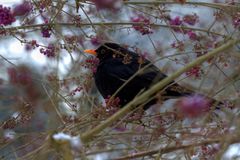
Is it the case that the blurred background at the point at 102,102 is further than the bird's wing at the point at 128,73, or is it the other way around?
the bird's wing at the point at 128,73

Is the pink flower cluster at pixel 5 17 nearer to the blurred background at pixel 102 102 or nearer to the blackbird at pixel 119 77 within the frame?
the blurred background at pixel 102 102

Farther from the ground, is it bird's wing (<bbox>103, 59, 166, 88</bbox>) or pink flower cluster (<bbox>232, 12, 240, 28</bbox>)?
bird's wing (<bbox>103, 59, 166, 88</bbox>)

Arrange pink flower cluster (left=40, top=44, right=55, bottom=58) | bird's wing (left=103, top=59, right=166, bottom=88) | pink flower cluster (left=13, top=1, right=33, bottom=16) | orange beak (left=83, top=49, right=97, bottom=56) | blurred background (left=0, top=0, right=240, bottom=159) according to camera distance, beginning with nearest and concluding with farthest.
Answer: blurred background (left=0, top=0, right=240, bottom=159) → pink flower cluster (left=13, top=1, right=33, bottom=16) → pink flower cluster (left=40, top=44, right=55, bottom=58) → bird's wing (left=103, top=59, right=166, bottom=88) → orange beak (left=83, top=49, right=97, bottom=56)

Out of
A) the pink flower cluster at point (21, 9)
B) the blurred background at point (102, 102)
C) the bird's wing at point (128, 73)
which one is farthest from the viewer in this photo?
the bird's wing at point (128, 73)

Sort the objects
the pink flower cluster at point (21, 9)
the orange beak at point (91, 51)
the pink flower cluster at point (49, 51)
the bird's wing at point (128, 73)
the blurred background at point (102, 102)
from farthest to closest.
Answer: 1. the orange beak at point (91, 51)
2. the bird's wing at point (128, 73)
3. the pink flower cluster at point (49, 51)
4. the pink flower cluster at point (21, 9)
5. the blurred background at point (102, 102)

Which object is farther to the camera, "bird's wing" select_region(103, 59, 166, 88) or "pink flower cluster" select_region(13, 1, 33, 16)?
"bird's wing" select_region(103, 59, 166, 88)

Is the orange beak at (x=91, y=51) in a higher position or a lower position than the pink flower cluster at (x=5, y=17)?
higher

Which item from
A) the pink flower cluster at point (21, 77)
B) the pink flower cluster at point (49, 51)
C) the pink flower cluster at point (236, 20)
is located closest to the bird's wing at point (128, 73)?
the pink flower cluster at point (49, 51)

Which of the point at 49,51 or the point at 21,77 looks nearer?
the point at 21,77

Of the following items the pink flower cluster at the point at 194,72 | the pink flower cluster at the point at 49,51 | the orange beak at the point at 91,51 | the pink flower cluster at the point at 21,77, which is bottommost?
the pink flower cluster at the point at 194,72

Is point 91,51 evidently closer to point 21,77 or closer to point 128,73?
point 128,73

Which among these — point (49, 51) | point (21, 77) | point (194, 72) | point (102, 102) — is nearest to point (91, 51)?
point (49, 51)

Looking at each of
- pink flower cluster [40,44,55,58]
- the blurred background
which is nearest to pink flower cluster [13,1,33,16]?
the blurred background

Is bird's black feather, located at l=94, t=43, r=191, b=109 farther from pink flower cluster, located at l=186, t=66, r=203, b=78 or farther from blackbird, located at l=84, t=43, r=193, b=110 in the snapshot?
pink flower cluster, located at l=186, t=66, r=203, b=78
